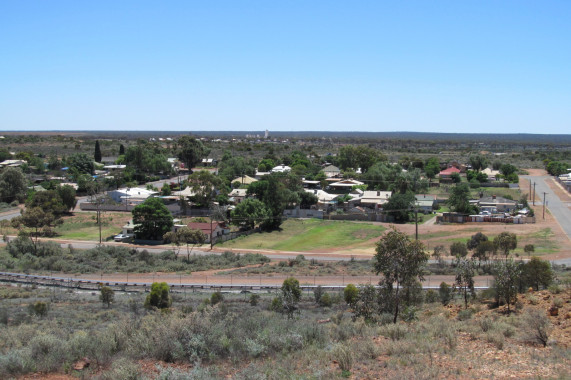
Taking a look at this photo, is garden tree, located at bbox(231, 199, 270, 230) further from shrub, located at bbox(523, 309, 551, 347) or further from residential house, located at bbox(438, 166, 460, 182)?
residential house, located at bbox(438, 166, 460, 182)

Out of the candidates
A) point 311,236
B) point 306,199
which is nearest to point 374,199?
point 306,199

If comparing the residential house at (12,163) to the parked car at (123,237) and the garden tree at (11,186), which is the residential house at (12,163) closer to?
the garden tree at (11,186)

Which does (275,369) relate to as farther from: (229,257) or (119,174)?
(119,174)

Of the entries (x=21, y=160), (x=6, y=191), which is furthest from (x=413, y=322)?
(x=21, y=160)

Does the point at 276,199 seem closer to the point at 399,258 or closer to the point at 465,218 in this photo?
the point at 465,218

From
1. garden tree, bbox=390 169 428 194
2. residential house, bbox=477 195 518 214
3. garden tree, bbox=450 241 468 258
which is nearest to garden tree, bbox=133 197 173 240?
garden tree, bbox=450 241 468 258
